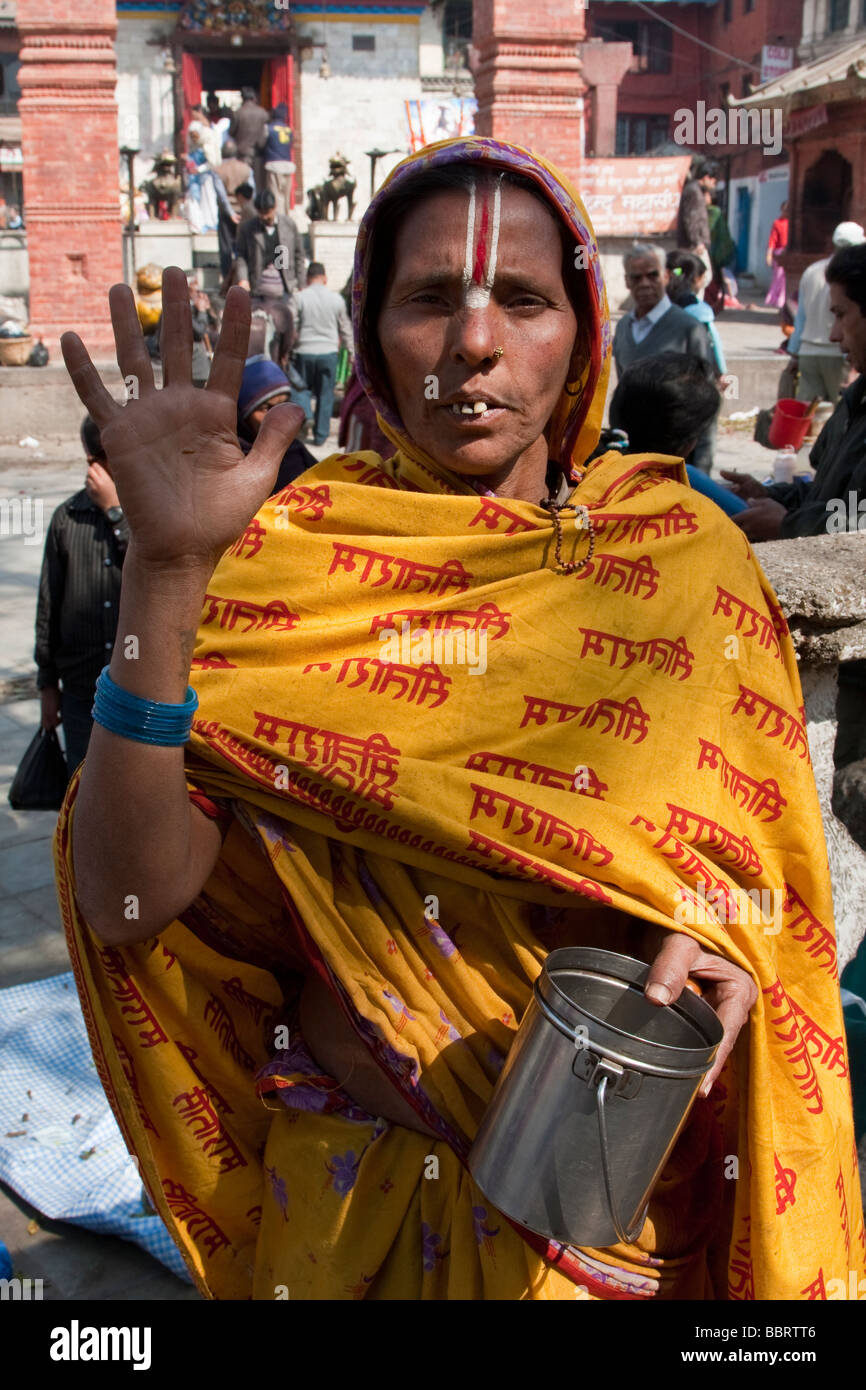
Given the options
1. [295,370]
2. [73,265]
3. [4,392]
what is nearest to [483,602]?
[295,370]

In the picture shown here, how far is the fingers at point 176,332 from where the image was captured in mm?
1284

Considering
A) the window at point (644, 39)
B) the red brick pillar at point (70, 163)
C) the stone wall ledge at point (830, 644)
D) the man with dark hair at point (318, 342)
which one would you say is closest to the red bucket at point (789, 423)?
the stone wall ledge at point (830, 644)

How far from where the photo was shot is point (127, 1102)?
67.1 inches

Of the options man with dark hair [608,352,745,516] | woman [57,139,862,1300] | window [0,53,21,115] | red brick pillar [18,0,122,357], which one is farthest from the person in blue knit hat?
window [0,53,21,115]

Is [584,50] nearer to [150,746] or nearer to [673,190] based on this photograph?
[673,190]

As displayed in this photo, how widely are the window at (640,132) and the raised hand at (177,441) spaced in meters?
44.5

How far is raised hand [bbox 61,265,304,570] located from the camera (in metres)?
1.27

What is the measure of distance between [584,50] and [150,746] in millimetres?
36483

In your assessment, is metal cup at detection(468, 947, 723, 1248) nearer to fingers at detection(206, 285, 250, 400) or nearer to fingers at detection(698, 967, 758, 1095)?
fingers at detection(698, 967, 758, 1095)

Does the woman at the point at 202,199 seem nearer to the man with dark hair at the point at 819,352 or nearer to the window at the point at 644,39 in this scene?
the man with dark hair at the point at 819,352

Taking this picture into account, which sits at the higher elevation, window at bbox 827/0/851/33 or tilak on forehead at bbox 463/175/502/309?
window at bbox 827/0/851/33

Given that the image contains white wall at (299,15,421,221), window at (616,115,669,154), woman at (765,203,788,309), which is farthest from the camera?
window at (616,115,669,154)

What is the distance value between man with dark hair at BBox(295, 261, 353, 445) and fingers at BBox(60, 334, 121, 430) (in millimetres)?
11918

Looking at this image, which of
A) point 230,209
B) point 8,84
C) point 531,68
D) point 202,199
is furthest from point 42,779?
point 8,84
